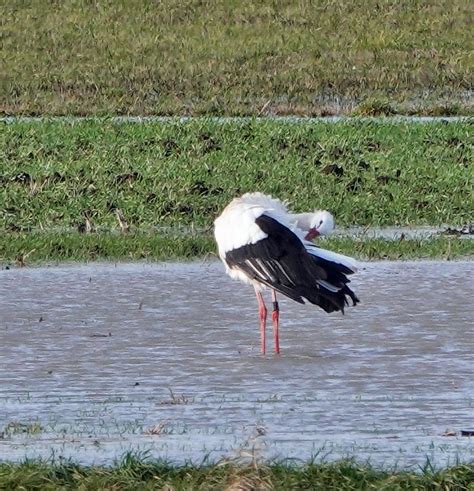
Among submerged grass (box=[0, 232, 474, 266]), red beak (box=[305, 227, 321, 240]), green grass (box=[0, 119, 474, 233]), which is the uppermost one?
red beak (box=[305, 227, 321, 240])

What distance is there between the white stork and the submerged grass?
2468 mm

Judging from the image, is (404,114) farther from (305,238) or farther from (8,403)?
(8,403)

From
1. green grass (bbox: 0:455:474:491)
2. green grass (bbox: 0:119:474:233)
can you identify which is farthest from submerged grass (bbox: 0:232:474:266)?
green grass (bbox: 0:455:474:491)

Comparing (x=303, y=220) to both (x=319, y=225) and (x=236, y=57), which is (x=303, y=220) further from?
(x=236, y=57)

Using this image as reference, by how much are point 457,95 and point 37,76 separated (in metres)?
6.97

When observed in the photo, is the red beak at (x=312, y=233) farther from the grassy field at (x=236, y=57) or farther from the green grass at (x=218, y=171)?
the grassy field at (x=236, y=57)

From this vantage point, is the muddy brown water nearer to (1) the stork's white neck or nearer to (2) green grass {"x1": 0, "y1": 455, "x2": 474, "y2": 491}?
(2) green grass {"x1": 0, "y1": 455, "x2": 474, "y2": 491}

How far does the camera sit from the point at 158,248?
1257 cm

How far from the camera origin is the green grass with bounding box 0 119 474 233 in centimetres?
1433

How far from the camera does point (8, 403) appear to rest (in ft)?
25.4

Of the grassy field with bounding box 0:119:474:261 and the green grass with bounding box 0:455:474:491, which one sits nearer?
the green grass with bounding box 0:455:474:491

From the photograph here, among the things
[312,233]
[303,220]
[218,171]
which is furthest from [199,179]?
[312,233]

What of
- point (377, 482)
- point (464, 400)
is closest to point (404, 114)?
point (464, 400)

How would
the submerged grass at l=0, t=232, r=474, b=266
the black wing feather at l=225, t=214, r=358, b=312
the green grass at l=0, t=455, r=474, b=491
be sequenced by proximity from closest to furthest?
the green grass at l=0, t=455, r=474, b=491 → the black wing feather at l=225, t=214, r=358, b=312 → the submerged grass at l=0, t=232, r=474, b=266
